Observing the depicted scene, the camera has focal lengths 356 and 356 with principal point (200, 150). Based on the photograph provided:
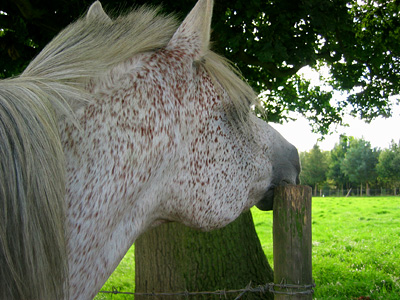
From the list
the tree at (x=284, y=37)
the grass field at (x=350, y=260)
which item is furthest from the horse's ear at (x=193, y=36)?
the grass field at (x=350, y=260)

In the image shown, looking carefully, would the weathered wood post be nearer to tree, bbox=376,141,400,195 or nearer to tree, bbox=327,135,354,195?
tree, bbox=376,141,400,195

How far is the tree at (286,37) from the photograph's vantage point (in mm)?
4117

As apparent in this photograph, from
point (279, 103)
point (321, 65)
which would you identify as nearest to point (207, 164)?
point (279, 103)

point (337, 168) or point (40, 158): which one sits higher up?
point (337, 168)

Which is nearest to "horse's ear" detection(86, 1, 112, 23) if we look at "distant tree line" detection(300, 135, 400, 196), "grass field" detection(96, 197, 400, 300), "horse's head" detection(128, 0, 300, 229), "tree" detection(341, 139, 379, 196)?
"horse's head" detection(128, 0, 300, 229)

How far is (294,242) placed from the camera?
206 cm

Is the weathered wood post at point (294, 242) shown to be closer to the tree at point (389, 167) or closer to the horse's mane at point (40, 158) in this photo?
A: the horse's mane at point (40, 158)

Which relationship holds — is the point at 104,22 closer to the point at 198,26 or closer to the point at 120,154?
the point at 198,26

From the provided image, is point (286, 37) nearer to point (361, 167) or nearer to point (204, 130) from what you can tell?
point (204, 130)

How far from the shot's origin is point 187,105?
1.42 metres

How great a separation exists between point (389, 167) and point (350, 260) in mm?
59828

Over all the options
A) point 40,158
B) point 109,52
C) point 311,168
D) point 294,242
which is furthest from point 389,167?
point 40,158

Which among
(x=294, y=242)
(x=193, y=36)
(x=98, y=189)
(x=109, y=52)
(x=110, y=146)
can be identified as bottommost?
(x=294, y=242)

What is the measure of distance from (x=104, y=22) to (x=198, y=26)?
388 millimetres
